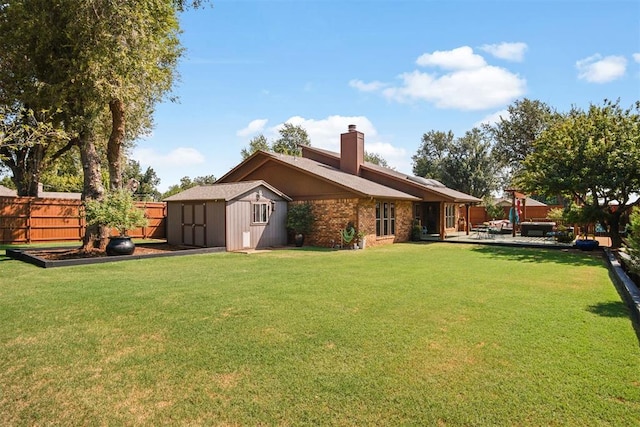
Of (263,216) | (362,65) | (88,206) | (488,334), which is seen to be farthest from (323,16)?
(488,334)

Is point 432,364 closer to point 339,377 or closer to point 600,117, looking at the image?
point 339,377

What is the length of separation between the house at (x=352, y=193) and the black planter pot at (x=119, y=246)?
25.6ft

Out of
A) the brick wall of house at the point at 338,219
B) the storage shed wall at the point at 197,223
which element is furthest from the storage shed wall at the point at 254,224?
the brick wall of house at the point at 338,219

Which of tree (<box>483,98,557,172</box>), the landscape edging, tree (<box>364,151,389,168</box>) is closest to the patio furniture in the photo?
the landscape edging

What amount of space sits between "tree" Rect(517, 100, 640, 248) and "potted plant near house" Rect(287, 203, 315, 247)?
9270 millimetres

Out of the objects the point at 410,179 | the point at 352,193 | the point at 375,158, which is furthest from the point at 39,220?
the point at 375,158

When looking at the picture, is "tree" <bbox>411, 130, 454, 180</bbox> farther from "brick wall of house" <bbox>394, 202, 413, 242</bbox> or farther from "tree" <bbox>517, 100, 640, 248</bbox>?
"tree" <bbox>517, 100, 640, 248</bbox>

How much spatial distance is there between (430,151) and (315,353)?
5222 centimetres

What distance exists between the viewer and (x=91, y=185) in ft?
41.7

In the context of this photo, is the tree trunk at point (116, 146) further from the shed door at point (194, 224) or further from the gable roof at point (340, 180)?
the gable roof at point (340, 180)

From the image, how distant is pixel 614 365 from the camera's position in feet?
12.5

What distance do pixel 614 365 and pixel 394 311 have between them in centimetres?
264

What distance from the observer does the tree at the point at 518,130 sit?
1332 inches

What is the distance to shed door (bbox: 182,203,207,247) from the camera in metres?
15.6
